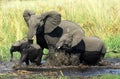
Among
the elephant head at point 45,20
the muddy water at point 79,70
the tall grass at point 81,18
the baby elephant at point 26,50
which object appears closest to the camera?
the muddy water at point 79,70

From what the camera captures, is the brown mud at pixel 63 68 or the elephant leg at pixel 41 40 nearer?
the brown mud at pixel 63 68

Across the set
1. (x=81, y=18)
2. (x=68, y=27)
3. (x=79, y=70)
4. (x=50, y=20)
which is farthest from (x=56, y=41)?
(x=81, y=18)

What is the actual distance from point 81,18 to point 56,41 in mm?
6022

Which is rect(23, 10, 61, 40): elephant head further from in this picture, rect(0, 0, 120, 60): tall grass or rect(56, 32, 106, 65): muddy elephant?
rect(0, 0, 120, 60): tall grass

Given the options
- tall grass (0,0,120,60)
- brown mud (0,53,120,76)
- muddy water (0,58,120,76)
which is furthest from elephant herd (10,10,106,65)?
tall grass (0,0,120,60)

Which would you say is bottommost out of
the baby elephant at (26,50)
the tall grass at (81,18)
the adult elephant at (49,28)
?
the tall grass at (81,18)

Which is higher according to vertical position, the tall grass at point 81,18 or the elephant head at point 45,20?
the elephant head at point 45,20

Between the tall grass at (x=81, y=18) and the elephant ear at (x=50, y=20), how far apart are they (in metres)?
3.71

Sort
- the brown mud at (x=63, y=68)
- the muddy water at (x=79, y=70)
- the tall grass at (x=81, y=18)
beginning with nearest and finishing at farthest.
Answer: the brown mud at (x=63, y=68)
the muddy water at (x=79, y=70)
the tall grass at (x=81, y=18)

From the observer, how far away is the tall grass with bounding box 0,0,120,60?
778 inches

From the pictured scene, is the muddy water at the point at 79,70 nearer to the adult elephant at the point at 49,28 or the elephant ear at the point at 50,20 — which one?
the adult elephant at the point at 49,28

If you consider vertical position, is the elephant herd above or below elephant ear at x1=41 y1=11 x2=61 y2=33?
below

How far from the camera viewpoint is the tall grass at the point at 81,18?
64.8 ft

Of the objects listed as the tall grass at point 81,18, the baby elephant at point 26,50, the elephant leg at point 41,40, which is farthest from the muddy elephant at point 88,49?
the tall grass at point 81,18
